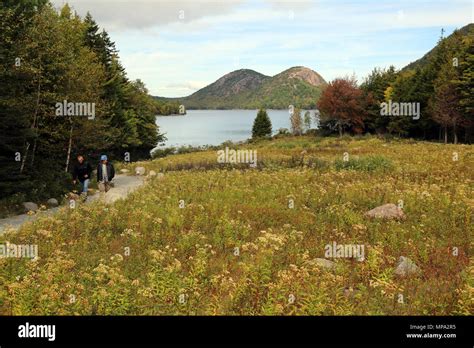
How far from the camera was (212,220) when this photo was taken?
14.8 m

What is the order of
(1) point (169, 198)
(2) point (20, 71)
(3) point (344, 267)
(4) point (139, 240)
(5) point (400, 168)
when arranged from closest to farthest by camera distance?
1. (3) point (344, 267)
2. (4) point (139, 240)
3. (1) point (169, 198)
4. (2) point (20, 71)
5. (5) point (400, 168)

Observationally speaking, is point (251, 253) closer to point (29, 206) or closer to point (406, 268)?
point (406, 268)

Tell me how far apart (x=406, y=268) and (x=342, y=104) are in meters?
61.8

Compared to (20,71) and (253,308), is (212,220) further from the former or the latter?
(20,71)

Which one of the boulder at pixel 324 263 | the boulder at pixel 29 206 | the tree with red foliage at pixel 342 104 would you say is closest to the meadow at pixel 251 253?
the boulder at pixel 324 263

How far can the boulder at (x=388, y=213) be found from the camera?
1438cm

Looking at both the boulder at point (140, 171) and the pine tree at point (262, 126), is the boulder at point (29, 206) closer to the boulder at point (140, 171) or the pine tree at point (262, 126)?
the boulder at point (140, 171)

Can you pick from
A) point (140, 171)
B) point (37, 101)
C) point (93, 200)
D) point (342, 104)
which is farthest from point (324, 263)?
point (342, 104)

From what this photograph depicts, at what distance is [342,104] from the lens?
224 ft

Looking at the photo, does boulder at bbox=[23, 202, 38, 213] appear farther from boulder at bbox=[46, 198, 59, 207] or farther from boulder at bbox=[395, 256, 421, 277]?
boulder at bbox=[395, 256, 421, 277]

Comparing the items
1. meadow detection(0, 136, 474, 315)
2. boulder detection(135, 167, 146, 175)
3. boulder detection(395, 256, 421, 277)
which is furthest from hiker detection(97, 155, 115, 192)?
boulder detection(135, 167, 146, 175)
